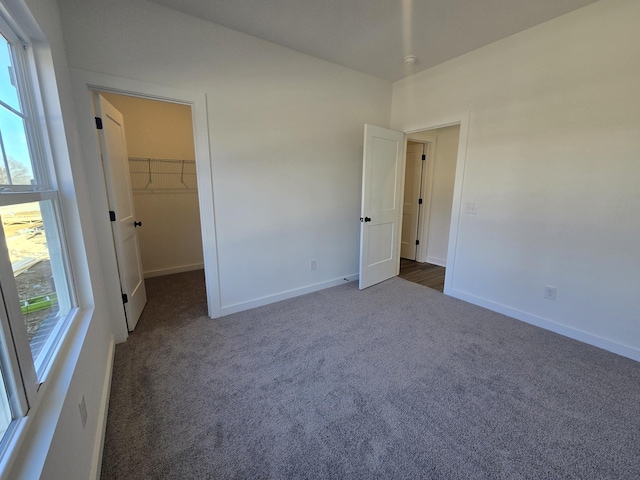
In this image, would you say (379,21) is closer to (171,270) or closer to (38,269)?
(38,269)

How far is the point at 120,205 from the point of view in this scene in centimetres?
238

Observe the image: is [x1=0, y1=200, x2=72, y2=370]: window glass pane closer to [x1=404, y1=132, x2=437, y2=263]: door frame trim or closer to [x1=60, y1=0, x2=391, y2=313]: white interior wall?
[x1=60, y1=0, x2=391, y2=313]: white interior wall

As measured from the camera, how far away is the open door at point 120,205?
2.16 metres

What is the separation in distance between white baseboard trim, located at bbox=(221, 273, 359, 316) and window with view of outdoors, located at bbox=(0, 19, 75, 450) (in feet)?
4.43

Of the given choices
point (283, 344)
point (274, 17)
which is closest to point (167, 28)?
point (274, 17)

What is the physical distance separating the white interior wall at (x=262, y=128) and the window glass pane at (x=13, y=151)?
1036mm

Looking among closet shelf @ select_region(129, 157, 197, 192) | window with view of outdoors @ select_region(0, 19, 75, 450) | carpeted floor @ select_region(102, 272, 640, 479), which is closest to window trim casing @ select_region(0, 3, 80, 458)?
window with view of outdoors @ select_region(0, 19, 75, 450)

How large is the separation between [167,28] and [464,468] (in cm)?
341

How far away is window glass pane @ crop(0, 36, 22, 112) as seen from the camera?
111 centimetres

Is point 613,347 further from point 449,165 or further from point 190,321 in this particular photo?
point 190,321

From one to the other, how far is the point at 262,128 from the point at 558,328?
3.30 metres

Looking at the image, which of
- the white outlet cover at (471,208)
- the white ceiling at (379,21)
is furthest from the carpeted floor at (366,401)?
the white ceiling at (379,21)

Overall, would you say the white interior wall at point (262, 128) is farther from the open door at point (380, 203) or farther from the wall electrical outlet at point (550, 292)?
the wall electrical outlet at point (550, 292)

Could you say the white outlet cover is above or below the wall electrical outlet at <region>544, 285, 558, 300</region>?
above
